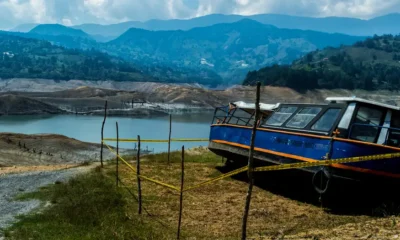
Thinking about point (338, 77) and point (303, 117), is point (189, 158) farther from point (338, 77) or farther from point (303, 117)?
point (338, 77)

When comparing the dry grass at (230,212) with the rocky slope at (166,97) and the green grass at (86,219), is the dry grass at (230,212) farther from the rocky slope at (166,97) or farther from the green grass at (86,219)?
the rocky slope at (166,97)

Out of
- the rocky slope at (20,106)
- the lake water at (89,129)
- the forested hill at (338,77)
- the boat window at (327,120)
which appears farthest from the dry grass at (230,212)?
the forested hill at (338,77)

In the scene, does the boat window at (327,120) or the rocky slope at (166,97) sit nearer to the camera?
the boat window at (327,120)

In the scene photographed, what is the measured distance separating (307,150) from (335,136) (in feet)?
3.33

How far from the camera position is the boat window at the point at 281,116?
14177 mm

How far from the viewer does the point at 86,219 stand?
1119 cm

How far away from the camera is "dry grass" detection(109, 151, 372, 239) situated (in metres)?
9.79

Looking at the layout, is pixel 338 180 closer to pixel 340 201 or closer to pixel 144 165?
pixel 340 201

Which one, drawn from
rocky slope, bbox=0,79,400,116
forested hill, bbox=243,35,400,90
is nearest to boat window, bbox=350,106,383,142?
rocky slope, bbox=0,79,400,116

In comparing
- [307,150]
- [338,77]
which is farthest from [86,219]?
[338,77]

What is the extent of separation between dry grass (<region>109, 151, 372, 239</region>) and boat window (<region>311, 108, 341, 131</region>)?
7.33 ft

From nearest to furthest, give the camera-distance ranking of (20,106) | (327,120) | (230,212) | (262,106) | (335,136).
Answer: (335,136) < (230,212) < (327,120) < (262,106) < (20,106)

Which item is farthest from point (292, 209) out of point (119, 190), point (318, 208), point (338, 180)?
point (119, 190)

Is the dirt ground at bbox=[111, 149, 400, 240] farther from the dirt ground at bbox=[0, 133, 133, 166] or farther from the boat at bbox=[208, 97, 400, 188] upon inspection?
the dirt ground at bbox=[0, 133, 133, 166]
